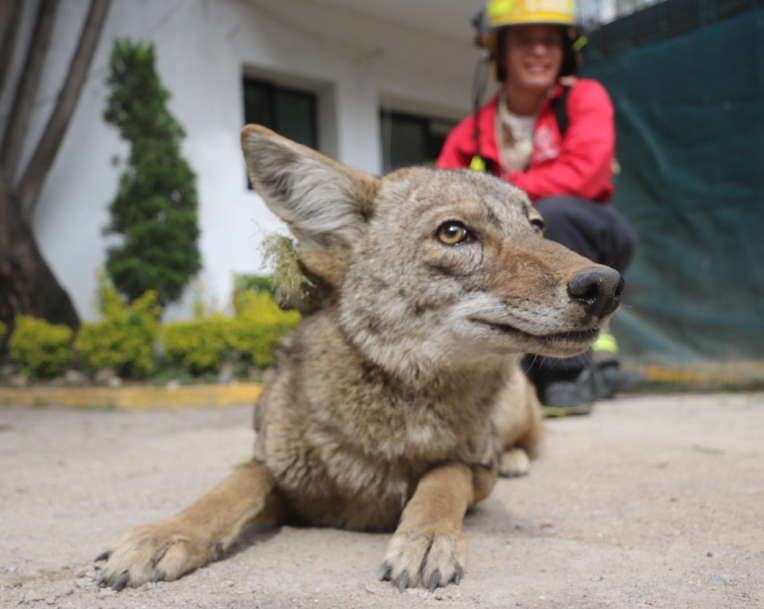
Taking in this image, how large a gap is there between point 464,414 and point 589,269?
0.71m

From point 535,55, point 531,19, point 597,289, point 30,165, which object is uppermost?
point 531,19

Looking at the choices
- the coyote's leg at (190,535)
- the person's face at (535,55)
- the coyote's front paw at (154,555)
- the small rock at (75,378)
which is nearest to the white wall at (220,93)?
the small rock at (75,378)

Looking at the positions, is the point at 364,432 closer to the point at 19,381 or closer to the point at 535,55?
the point at 535,55

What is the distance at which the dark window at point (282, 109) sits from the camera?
10.6 m

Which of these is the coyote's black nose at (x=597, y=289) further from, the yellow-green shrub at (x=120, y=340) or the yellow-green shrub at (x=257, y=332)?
the yellow-green shrub at (x=120, y=340)

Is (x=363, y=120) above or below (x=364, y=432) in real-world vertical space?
above

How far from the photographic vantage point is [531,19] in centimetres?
463

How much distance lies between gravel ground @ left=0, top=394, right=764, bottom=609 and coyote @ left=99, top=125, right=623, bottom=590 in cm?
14

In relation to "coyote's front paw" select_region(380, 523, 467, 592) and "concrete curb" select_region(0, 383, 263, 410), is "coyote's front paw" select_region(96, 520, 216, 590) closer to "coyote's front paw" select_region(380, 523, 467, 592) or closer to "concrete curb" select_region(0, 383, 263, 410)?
"coyote's front paw" select_region(380, 523, 467, 592)

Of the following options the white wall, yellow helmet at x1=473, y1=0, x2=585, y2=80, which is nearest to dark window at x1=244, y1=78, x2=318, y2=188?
the white wall

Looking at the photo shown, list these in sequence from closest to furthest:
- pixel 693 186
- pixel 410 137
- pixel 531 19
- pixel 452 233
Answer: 1. pixel 452 233
2. pixel 531 19
3. pixel 693 186
4. pixel 410 137

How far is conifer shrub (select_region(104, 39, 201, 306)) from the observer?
839 cm

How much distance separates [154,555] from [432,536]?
78 centimetres

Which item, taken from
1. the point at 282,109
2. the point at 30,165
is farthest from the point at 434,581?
the point at 282,109
